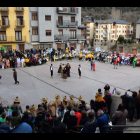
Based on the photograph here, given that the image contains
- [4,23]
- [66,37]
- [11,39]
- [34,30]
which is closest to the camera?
[4,23]

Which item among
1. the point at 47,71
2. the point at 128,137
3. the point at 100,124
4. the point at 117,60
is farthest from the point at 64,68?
the point at 128,137

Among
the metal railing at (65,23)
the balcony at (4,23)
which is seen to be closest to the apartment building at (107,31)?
the metal railing at (65,23)

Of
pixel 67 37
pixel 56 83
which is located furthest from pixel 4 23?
pixel 56 83

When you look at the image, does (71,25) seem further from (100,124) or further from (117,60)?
(100,124)

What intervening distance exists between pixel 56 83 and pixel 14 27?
68.3 ft

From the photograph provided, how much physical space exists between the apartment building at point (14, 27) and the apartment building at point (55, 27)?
1.13m

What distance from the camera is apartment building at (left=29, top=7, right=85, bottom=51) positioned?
36.3 meters

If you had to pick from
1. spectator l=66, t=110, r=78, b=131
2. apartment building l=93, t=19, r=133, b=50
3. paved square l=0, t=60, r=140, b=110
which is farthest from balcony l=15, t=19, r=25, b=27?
apartment building l=93, t=19, r=133, b=50

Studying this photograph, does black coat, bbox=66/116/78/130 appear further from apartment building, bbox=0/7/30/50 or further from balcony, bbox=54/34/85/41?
balcony, bbox=54/34/85/41

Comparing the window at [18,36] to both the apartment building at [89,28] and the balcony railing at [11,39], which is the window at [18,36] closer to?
the balcony railing at [11,39]

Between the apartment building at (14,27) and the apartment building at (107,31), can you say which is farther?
the apartment building at (107,31)

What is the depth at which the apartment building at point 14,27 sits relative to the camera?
33963 millimetres

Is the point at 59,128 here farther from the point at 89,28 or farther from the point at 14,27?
the point at 89,28

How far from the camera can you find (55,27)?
126ft
